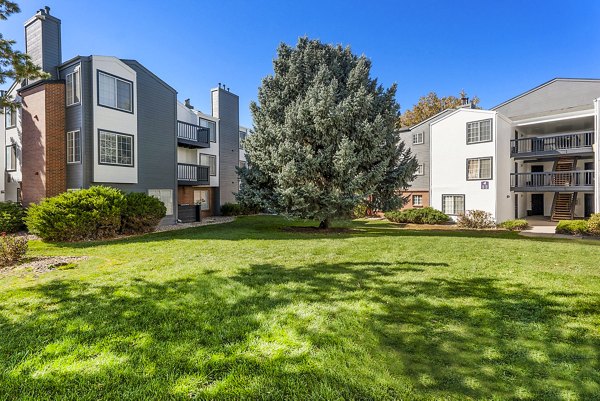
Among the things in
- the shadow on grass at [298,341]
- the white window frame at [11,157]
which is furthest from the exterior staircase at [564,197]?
the white window frame at [11,157]

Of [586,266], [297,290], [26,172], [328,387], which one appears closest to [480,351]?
[328,387]

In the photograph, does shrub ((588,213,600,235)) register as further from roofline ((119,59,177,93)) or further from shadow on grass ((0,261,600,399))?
roofline ((119,59,177,93))

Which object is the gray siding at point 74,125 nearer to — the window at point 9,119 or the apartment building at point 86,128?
the apartment building at point 86,128

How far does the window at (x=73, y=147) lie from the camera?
15.3 meters

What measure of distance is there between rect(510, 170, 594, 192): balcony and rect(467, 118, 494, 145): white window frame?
4128 mm

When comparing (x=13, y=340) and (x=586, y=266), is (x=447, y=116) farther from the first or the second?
(x=13, y=340)

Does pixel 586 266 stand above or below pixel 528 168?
below

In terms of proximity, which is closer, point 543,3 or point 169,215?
point 543,3

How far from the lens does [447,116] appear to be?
23.5 m

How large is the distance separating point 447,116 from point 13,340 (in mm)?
26212

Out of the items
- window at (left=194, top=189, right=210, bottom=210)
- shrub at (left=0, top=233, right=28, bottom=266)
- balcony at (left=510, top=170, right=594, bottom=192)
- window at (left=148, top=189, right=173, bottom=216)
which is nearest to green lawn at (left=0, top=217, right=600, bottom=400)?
shrub at (left=0, top=233, right=28, bottom=266)

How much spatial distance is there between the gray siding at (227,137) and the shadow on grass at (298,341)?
22578 millimetres

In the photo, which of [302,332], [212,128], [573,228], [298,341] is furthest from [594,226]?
[212,128]

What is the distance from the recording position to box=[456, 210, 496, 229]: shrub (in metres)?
19.7
